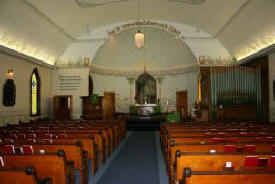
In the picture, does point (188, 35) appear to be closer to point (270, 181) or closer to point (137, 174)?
point (137, 174)

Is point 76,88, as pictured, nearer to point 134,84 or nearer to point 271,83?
point 134,84

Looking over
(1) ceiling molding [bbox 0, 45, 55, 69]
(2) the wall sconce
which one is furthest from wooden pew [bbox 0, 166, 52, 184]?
(2) the wall sconce

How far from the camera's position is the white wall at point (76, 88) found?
15.0 m

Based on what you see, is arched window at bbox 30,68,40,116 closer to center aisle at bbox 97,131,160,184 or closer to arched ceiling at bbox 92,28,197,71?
arched ceiling at bbox 92,28,197,71

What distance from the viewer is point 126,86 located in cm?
1862

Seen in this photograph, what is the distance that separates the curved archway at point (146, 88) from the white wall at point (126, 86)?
492mm

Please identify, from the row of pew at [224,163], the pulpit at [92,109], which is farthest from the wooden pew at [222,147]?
the pulpit at [92,109]

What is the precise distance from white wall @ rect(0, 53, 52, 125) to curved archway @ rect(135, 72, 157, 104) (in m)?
7.15

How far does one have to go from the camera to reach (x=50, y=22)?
37.9 ft

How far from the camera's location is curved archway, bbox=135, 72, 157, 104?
60.3 feet

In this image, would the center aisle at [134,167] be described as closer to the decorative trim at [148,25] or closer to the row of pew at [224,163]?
the row of pew at [224,163]

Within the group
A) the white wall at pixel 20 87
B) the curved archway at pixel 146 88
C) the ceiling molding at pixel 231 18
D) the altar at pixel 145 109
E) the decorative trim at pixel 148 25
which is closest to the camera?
the ceiling molding at pixel 231 18

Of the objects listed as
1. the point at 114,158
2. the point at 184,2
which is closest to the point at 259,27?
the point at 184,2

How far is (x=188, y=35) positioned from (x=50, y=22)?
8.39m
